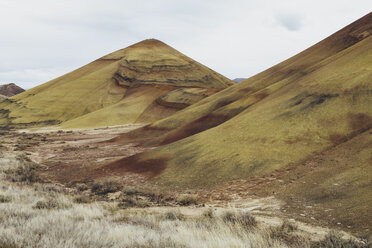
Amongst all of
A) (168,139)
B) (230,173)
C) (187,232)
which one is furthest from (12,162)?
(187,232)

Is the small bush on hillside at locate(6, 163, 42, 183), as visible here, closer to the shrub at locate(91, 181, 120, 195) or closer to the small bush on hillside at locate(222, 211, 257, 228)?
the shrub at locate(91, 181, 120, 195)

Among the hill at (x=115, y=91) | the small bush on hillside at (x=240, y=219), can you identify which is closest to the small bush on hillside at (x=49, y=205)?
the small bush on hillside at (x=240, y=219)

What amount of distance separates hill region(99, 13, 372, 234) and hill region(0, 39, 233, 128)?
4210 centimetres

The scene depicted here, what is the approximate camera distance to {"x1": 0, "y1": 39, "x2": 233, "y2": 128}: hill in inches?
2547

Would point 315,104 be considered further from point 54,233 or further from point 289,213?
point 54,233

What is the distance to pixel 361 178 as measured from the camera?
375 inches

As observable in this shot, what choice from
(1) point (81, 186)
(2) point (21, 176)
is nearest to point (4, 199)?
(1) point (81, 186)

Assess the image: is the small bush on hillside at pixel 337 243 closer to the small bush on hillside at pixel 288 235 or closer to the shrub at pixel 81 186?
the small bush on hillside at pixel 288 235

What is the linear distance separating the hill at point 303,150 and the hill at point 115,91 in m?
42.1

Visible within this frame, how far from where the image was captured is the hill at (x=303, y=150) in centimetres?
942

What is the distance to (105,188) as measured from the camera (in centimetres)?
1397

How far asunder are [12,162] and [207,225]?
745 inches

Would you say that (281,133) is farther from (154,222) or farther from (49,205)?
(49,205)

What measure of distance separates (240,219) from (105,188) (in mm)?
8525
